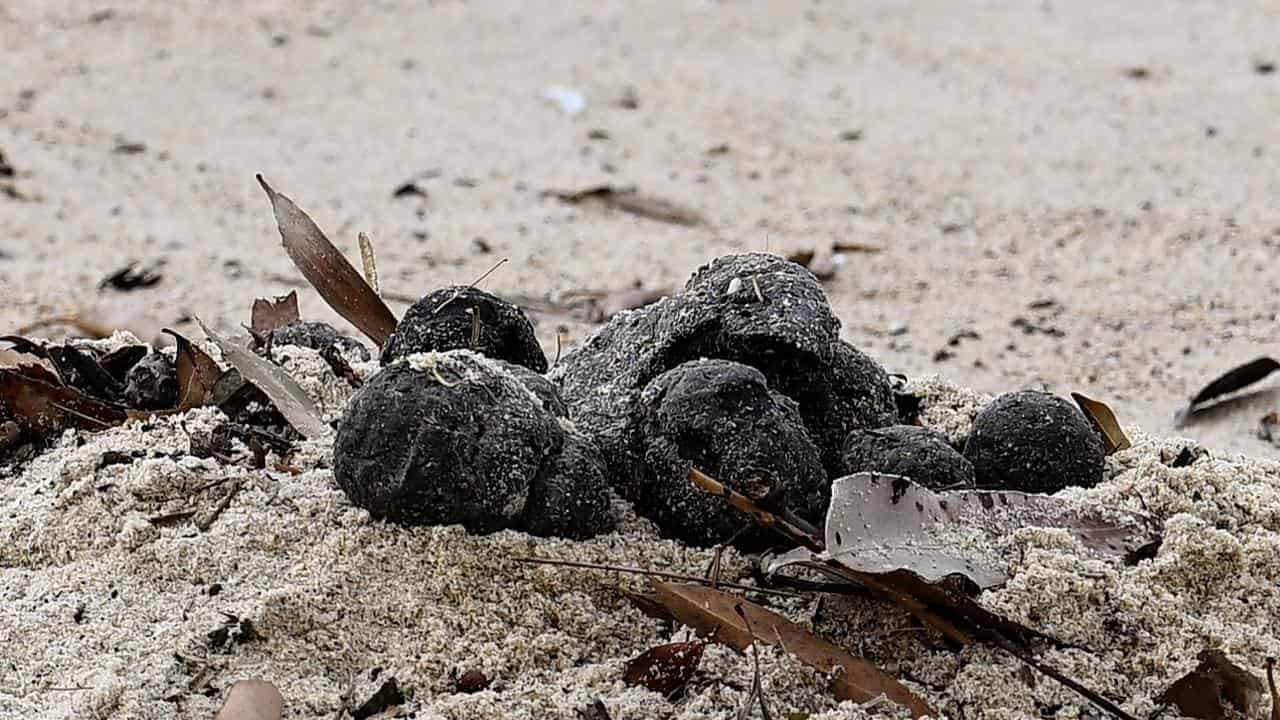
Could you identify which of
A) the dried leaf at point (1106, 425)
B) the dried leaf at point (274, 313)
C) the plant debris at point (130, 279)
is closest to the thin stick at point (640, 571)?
the dried leaf at point (1106, 425)

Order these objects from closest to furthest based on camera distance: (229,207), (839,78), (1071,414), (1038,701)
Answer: (1038,701), (1071,414), (229,207), (839,78)

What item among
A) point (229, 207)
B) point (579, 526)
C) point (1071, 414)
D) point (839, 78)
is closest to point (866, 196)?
point (839, 78)

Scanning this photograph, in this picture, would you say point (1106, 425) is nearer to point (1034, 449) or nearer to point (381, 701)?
point (1034, 449)

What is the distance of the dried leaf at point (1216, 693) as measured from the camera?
7.11 feet

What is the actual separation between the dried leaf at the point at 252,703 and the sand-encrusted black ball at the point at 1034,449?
1.32 metres

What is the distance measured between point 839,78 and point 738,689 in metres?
6.07

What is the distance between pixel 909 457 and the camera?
2.56 m

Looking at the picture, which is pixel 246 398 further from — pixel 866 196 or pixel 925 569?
pixel 866 196

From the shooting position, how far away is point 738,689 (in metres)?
2.22

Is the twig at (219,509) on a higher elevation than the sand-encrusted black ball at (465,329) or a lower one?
lower

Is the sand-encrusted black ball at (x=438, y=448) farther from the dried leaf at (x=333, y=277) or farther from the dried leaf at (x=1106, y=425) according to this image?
the dried leaf at (x=1106, y=425)

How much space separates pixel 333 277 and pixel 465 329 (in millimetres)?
535

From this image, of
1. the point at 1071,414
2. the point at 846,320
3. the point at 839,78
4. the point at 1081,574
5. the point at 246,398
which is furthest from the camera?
the point at 839,78

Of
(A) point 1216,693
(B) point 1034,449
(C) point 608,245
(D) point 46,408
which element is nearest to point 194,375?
(D) point 46,408
